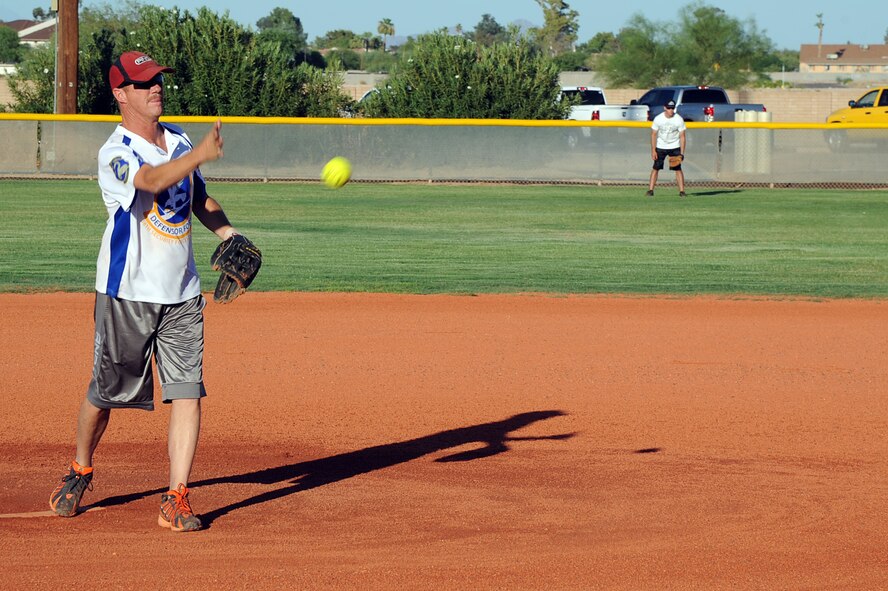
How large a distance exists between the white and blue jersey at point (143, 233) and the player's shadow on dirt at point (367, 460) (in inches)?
40.9

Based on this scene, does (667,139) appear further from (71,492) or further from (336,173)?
(71,492)

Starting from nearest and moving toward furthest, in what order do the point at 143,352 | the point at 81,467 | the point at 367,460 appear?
the point at 143,352, the point at 81,467, the point at 367,460

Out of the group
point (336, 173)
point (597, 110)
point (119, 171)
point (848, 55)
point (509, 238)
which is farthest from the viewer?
point (848, 55)

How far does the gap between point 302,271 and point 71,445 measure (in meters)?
6.88

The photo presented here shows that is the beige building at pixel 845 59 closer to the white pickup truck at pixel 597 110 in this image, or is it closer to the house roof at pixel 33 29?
the house roof at pixel 33 29

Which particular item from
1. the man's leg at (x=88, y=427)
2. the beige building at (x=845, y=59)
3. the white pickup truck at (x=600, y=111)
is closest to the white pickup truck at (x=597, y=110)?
the white pickup truck at (x=600, y=111)

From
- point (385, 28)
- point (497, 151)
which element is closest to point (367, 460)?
point (497, 151)

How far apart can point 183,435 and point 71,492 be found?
1.98 feet

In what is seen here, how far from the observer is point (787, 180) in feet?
Result: 79.4

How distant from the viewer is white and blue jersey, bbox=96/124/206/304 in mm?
4633

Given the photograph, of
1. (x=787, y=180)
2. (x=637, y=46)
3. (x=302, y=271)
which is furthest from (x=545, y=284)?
(x=637, y=46)

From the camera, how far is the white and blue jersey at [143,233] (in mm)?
4633

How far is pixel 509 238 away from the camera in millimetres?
16516

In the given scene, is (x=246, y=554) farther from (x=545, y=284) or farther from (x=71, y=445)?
(x=545, y=284)
